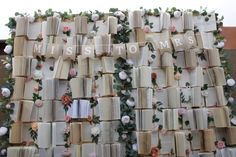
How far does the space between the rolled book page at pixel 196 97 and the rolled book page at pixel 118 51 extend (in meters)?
0.88

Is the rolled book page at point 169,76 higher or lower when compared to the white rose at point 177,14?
lower

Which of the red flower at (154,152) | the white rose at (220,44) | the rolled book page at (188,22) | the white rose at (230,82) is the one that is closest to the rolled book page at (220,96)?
the white rose at (230,82)

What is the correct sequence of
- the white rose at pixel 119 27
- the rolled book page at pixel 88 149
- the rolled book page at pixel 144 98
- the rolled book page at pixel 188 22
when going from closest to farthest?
the rolled book page at pixel 88 149 < the rolled book page at pixel 144 98 < the white rose at pixel 119 27 < the rolled book page at pixel 188 22

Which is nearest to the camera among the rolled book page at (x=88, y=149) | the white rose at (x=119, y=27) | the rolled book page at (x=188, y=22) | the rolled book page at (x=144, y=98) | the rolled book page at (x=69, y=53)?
the rolled book page at (x=88, y=149)

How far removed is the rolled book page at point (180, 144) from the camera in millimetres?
3489

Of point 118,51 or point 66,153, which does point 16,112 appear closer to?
point 66,153

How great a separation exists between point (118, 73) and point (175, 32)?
0.87 m

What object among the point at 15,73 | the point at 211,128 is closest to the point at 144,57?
the point at 211,128

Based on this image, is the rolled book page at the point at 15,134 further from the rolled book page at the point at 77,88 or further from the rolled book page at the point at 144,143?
the rolled book page at the point at 144,143

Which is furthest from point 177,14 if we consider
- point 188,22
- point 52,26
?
point 52,26

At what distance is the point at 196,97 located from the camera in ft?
12.0

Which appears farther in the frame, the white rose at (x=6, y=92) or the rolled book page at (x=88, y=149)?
the white rose at (x=6, y=92)

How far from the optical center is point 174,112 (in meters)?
3.57

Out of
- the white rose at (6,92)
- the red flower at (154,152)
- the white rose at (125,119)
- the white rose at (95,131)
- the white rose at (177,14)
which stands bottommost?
the red flower at (154,152)
